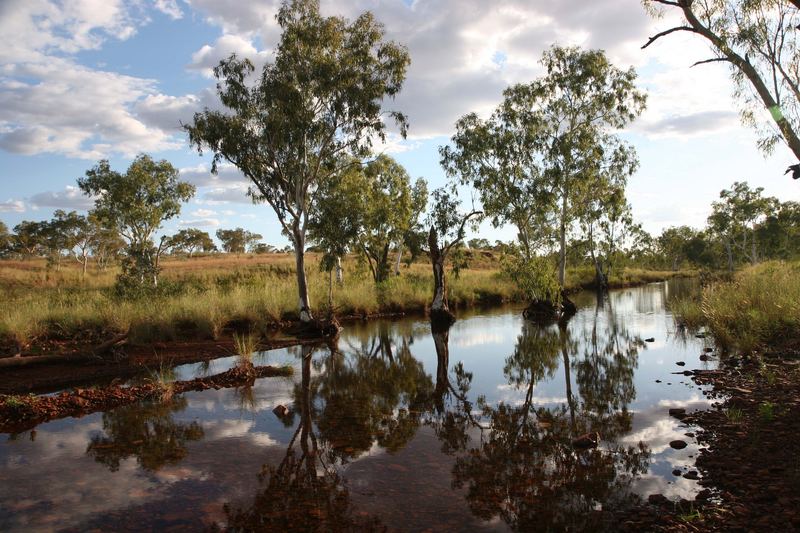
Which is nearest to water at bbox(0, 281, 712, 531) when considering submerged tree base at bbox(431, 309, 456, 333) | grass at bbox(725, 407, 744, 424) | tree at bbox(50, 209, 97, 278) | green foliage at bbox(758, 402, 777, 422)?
grass at bbox(725, 407, 744, 424)

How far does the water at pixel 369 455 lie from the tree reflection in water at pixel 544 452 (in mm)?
30

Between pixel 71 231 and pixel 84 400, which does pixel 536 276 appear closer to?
pixel 84 400

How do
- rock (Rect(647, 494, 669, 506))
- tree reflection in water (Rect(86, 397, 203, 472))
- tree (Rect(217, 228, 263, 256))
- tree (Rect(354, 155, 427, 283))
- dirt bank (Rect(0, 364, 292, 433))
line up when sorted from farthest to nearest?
tree (Rect(217, 228, 263, 256))
tree (Rect(354, 155, 427, 283))
dirt bank (Rect(0, 364, 292, 433))
tree reflection in water (Rect(86, 397, 203, 472))
rock (Rect(647, 494, 669, 506))

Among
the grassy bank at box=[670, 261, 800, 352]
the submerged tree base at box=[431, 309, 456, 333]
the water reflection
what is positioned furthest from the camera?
the submerged tree base at box=[431, 309, 456, 333]

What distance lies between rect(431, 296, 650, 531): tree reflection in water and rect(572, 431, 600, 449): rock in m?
0.09

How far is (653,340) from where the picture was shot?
19062mm

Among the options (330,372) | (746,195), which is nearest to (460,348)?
(330,372)

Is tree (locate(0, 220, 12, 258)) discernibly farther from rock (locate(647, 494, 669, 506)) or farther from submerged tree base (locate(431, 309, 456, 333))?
rock (locate(647, 494, 669, 506))

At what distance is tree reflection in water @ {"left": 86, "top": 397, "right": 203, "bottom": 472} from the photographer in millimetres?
7648

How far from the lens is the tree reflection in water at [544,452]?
5.86m

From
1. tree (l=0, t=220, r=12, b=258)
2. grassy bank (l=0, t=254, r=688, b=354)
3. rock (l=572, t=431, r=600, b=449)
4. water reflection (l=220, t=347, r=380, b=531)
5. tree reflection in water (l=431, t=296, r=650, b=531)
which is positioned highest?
tree (l=0, t=220, r=12, b=258)

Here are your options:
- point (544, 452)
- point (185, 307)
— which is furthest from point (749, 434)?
point (185, 307)

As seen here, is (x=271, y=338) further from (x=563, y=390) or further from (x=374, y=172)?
(x=374, y=172)

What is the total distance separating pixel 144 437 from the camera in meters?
8.61
